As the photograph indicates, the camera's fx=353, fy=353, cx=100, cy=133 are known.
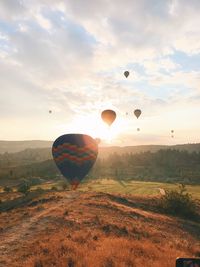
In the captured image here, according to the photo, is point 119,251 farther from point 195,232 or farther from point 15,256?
point 195,232

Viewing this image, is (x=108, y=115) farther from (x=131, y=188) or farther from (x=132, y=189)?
(x=131, y=188)

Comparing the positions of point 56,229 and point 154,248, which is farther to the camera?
point 56,229

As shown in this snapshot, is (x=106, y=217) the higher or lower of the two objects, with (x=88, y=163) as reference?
lower

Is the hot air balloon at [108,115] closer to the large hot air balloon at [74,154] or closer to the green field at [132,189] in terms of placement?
the large hot air balloon at [74,154]

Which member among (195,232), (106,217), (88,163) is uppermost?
(88,163)


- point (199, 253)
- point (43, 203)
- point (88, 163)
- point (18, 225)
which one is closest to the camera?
point (199, 253)

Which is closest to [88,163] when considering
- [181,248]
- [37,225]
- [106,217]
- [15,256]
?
[106,217]

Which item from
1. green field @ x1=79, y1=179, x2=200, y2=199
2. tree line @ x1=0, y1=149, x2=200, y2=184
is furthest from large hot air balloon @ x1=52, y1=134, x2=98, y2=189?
tree line @ x1=0, y1=149, x2=200, y2=184
